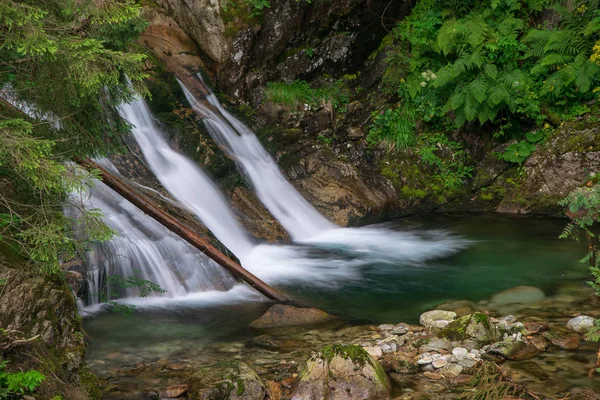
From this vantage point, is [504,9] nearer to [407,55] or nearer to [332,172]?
[407,55]

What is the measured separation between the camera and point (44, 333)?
13.0 feet

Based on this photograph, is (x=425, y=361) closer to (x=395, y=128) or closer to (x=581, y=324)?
(x=581, y=324)

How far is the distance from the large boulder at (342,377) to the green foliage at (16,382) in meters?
1.95

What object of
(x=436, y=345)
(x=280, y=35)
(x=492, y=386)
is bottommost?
(x=492, y=386)

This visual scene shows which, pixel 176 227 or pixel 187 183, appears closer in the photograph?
pixel 176 227

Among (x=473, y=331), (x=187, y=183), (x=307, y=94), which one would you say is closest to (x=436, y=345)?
(x=473, y=331)

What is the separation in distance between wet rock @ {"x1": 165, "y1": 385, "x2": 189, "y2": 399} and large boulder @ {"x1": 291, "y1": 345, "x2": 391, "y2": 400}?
900 millimetres

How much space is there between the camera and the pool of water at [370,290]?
19.0 ft

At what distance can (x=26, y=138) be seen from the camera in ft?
11.9

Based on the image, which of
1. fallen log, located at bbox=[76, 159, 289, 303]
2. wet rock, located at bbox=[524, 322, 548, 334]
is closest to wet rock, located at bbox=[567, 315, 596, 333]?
wet rock, located at bbox=[524, 322, 548, 334]

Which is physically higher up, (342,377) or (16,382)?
(16,382)

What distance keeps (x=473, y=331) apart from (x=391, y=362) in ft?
2.99

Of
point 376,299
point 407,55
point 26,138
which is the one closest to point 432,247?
point 376,299

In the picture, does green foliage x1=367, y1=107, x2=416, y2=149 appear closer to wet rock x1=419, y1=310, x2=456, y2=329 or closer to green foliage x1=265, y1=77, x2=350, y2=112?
green foliage x1=265, y1=77, x2=350, y2=112
